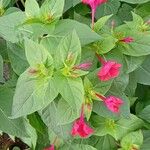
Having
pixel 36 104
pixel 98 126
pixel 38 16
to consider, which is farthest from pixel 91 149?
pixel 38 16

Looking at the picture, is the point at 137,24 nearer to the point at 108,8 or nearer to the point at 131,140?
the point at 108,8

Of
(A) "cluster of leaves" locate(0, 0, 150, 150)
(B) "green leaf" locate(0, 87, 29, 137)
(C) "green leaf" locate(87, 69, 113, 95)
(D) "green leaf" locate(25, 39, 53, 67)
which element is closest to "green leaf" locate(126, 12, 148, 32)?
(A) "cluster of leaves" locate(0, 0, 150, 150)

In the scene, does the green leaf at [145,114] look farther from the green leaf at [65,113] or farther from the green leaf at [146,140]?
the green leaf at [65,113]

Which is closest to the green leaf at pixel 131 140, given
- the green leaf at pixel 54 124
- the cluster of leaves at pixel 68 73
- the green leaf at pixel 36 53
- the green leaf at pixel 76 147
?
the cluster of leaves at pixel 68 73

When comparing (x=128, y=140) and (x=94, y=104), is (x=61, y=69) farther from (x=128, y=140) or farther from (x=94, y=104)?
(x=128, y=140)

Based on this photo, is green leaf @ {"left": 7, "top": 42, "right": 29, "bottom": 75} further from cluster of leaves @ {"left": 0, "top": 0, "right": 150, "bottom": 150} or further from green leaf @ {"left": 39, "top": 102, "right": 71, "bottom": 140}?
green leaf @ {"left": 39, "top": 102, "right": 71, "bottom": 140}
